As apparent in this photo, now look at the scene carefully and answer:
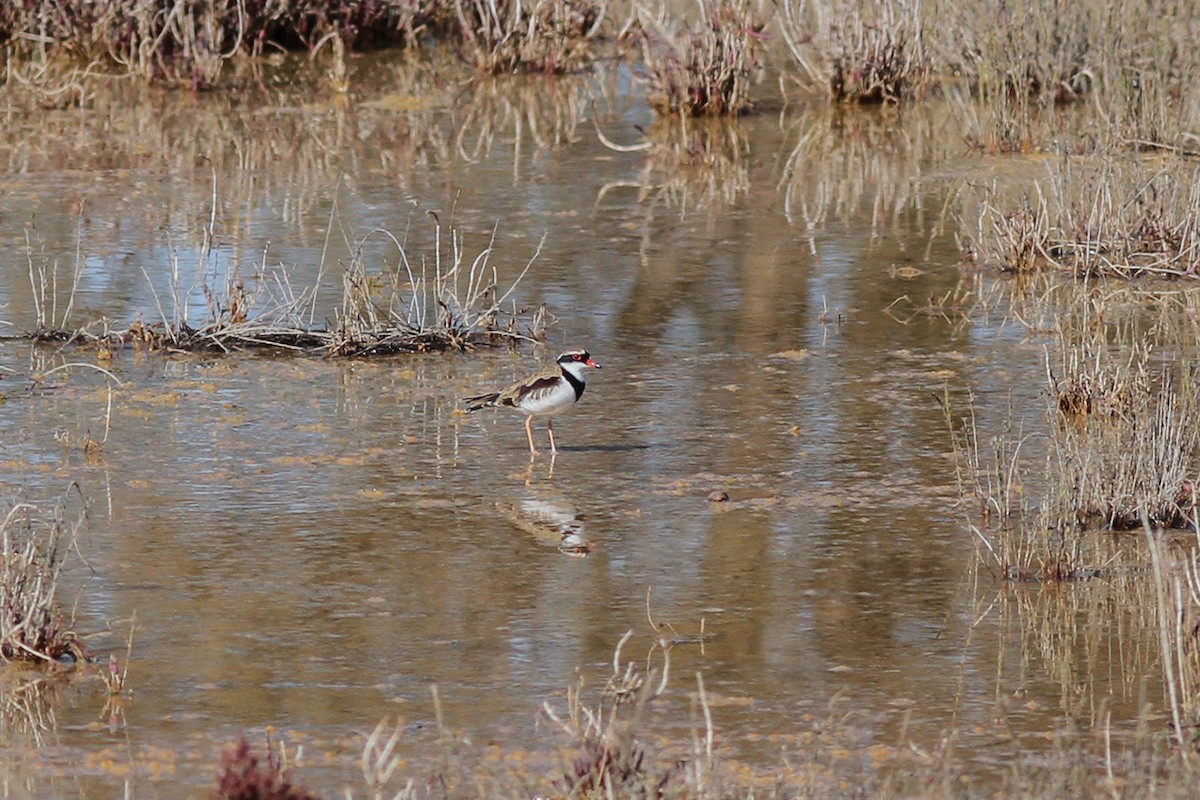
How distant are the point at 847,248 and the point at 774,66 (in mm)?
6957

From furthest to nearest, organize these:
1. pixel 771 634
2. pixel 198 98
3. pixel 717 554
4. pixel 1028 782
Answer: pixel 198 98, pixel 717 554, pixel 771 634, pixel 1028 782

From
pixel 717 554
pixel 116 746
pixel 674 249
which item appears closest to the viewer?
pixel 116 746

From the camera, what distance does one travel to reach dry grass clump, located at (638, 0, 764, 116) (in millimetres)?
15930

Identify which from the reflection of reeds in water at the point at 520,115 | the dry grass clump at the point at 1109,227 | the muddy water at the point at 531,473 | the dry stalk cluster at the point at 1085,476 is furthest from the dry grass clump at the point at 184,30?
the dry stalk cluster at the point at 1085,476

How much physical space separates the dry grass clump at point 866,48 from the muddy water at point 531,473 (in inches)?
68.3

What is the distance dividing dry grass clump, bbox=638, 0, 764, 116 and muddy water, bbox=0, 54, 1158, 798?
1.49 m

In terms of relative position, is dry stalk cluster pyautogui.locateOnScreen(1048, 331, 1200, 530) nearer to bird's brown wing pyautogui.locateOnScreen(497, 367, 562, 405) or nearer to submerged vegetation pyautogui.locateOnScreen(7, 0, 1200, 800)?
submerged vegetation pyautogui.locateOnScreen(7, 0, 1200, 800)

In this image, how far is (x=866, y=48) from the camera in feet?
54.4

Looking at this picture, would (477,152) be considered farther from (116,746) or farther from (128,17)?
(116,746)

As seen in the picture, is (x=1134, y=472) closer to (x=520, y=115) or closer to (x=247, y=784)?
(x=247, y=784)

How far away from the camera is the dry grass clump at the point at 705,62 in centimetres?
1593

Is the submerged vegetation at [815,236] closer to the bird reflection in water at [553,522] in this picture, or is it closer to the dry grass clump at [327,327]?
the dry grass clump at [327,327]

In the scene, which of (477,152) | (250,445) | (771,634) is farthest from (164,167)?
(771,634)

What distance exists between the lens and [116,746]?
5.46 meters
